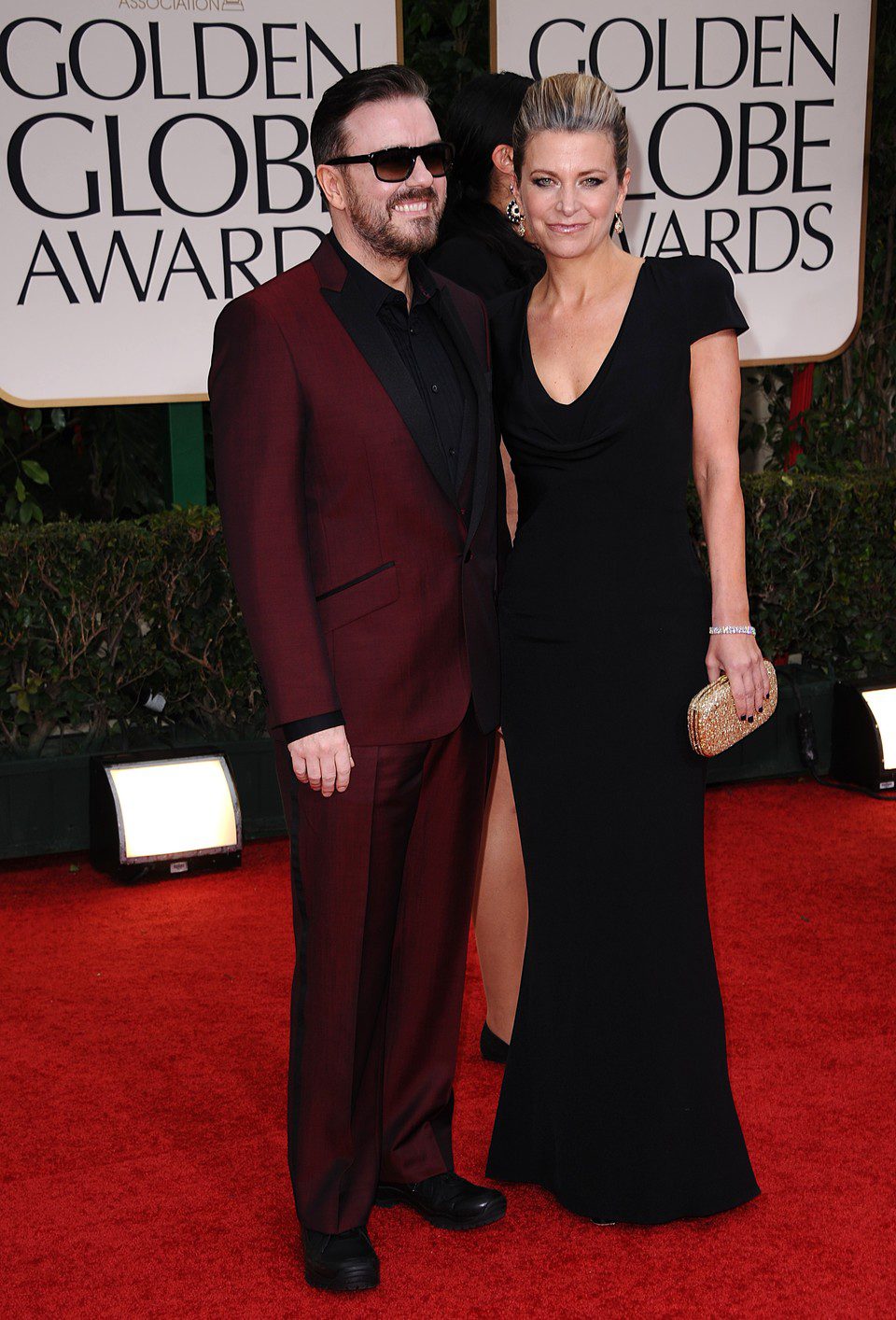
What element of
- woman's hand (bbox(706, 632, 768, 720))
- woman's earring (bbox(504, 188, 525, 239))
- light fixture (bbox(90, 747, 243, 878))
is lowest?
light fixture (bbox(90, 747, 243, 878))

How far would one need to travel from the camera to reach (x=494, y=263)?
276 cm

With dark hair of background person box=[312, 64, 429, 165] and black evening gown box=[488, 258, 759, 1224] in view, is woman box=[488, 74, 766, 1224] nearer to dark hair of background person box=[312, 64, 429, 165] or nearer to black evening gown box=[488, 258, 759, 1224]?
black evening gown box=[488, 258, 759, 1224]

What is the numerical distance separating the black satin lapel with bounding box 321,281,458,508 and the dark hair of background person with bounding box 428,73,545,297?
2.06ft

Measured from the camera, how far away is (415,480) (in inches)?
84.7

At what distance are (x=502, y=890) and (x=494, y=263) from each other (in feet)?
3.90

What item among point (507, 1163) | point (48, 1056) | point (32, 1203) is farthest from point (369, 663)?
point (48, 1056)

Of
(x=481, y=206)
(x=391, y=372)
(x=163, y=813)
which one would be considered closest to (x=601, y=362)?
(x=391, y=372)

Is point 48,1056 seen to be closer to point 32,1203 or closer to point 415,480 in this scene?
point 32,1203

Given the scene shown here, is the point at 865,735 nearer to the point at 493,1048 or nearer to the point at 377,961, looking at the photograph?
the point at 493,1048

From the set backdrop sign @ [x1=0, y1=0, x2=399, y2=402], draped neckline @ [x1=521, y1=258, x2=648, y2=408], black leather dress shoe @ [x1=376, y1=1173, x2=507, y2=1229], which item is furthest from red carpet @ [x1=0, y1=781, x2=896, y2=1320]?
backdrop sign @ [x1=0, y1=0, x2=399, y2=402]

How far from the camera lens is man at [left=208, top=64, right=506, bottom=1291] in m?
2.10

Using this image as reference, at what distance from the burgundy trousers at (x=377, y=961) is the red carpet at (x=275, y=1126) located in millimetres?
167

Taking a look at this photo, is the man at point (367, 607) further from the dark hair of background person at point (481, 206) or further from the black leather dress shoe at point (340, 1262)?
the dark hair of background person at point (481, 206)

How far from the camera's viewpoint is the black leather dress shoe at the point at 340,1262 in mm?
2289
